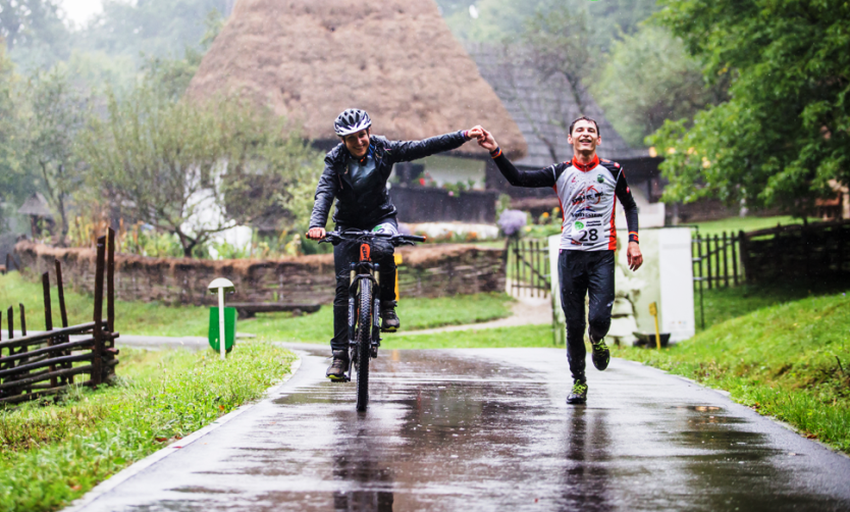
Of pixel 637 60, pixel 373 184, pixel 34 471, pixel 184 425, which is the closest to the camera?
pixel 34 471

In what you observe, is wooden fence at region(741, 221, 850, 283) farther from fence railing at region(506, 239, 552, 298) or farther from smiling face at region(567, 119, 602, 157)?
smiling face at region(567, 119, 602, 157)

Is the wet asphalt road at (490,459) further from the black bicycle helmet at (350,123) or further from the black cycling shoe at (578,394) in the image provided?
the black bicycle helmet at (350,123)

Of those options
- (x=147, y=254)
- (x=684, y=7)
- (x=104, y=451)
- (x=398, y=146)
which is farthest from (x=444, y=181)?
(x=104, y=451)

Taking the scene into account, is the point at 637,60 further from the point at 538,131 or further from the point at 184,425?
the point at 184,425

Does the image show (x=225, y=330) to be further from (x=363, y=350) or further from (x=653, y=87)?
(x=653, y=87)

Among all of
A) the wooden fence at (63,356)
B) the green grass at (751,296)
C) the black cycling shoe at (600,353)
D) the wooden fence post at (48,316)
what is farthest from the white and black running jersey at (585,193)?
the green grass at (751,296)

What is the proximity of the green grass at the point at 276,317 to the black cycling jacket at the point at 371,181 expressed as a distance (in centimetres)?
1324

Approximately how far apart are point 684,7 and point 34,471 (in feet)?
65.8

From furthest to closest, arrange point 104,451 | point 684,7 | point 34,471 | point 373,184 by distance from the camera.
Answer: point 684,7 < point 373,184 < point 104,451 < point 34,471

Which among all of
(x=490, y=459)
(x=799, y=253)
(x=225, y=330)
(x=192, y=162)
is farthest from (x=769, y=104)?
(x=490, y=459)

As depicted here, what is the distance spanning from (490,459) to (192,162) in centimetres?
2378

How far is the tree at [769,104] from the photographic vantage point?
17.6 m

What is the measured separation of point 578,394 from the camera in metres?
6.82

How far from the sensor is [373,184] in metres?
6.66
